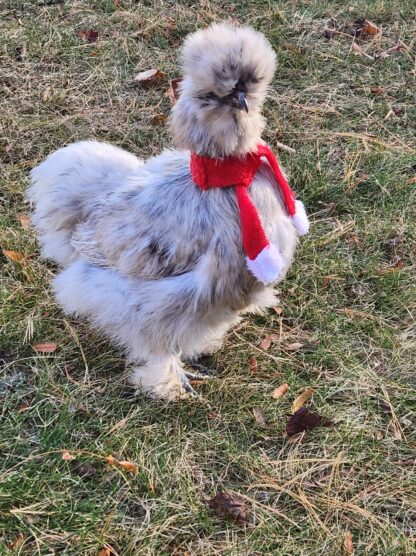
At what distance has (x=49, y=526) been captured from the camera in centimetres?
273

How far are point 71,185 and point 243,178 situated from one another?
1.01m

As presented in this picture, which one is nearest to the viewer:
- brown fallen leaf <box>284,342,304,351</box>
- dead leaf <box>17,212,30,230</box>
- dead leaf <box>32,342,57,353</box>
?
dead leaf <box>32,342,57,353</box>

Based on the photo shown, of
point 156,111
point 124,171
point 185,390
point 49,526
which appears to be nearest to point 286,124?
point 156,111

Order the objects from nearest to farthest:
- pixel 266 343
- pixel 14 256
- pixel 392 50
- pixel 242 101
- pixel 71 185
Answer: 1. pixel 242 101
2. pixel 71 185
3. pixel 266 343
4. pixel 14 256
5. pixel 392 50

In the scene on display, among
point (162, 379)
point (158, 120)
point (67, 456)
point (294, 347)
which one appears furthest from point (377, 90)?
point (67, 456)

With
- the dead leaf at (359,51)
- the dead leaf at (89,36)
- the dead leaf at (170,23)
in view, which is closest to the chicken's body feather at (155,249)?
the dead leaf at (89,36)

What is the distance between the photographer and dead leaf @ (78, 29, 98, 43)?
5.52m

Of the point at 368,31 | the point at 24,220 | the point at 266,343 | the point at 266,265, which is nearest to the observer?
the point at 266,265

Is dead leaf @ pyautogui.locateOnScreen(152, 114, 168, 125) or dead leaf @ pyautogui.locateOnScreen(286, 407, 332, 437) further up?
dead leaf @ pyautogui.locateOnScreen(152, 114, 168, 125)

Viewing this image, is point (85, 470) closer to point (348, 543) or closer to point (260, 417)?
point (260, 417)

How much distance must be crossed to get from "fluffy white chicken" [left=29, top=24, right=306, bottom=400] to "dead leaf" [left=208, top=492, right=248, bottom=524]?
60cm

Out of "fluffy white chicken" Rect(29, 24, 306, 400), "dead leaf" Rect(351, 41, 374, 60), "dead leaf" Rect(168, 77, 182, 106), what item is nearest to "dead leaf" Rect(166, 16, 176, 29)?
"dead leaf" Rect(168, 77, 182, 106)

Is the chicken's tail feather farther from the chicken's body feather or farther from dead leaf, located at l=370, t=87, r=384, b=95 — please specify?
dead leaf, located at l=370, t=87, r=384, b=95

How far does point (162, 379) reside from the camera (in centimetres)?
324
